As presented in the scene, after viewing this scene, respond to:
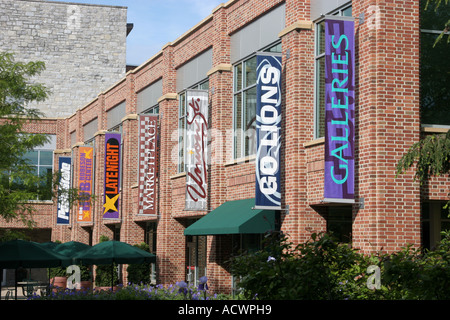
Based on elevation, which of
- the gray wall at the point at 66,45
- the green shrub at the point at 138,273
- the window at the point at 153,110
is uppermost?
the gray wall at the point at 66,45

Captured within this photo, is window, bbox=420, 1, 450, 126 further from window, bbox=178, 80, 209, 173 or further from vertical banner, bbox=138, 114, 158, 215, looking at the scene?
vertical banner, bbox=138, 114, 158, 215

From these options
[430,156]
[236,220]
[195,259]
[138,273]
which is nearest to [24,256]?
[236,220]

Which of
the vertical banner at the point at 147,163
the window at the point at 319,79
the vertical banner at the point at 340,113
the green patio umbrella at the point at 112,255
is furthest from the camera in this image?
the vertical banner at the point at 147,163

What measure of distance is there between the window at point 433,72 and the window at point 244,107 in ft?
25.2

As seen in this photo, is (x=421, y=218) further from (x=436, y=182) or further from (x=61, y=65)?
(x=61, y=65)

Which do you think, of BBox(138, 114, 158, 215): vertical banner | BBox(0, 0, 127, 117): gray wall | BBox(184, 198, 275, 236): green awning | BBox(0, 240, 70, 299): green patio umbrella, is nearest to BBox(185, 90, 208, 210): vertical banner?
BBox(184, 198, 275, 236): green awning

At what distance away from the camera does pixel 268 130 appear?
22.1 meters

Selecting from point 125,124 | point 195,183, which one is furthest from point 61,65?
point 195,183

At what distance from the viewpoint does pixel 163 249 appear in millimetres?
33219

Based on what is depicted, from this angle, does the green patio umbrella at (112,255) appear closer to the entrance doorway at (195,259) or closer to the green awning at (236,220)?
the green awning at (236,220)

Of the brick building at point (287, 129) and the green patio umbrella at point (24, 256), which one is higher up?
the brick building at point (287, 129)

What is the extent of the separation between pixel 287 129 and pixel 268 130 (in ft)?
1.83

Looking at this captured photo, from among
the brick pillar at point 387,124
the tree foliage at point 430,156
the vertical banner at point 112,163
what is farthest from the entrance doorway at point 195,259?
the tree foliage at point 430,156

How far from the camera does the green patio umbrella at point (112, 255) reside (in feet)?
Result: 79.9
